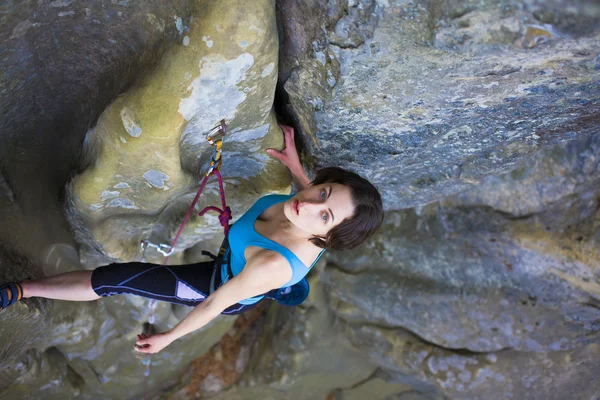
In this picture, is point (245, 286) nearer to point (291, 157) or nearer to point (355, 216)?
point (355, 216)

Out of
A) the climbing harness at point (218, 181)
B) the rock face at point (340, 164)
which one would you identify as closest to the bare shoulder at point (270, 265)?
the climbing harness at point (218, 181)

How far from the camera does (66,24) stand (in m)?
1.45

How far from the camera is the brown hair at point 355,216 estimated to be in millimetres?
1432

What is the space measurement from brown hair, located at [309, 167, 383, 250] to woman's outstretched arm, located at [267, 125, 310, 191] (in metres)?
0.24

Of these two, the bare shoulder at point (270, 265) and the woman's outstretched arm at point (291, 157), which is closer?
the bare shoulder at point (270, 265)

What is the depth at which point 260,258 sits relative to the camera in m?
1.47

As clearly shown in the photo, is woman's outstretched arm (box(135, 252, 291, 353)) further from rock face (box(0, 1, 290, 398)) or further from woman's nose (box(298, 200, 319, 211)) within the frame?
rock face (box(0, 1, 290, 398))

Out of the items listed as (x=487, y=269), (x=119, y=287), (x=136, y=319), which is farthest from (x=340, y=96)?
(x=136, y=319)

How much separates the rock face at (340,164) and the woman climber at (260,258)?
0.53ft

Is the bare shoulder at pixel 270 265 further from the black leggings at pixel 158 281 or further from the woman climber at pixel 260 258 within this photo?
the black leggings at pixel 158 281

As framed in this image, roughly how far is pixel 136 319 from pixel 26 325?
2.39 ft

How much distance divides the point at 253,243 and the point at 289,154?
0.37 m

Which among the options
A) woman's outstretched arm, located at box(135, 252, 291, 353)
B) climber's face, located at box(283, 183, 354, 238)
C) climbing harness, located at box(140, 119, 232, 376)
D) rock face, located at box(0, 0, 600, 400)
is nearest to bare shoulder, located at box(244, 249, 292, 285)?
woman's outstretched arm, located at box(135, 252, 291, 353)

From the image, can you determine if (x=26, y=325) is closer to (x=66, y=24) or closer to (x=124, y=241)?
(x=124, y=241)
